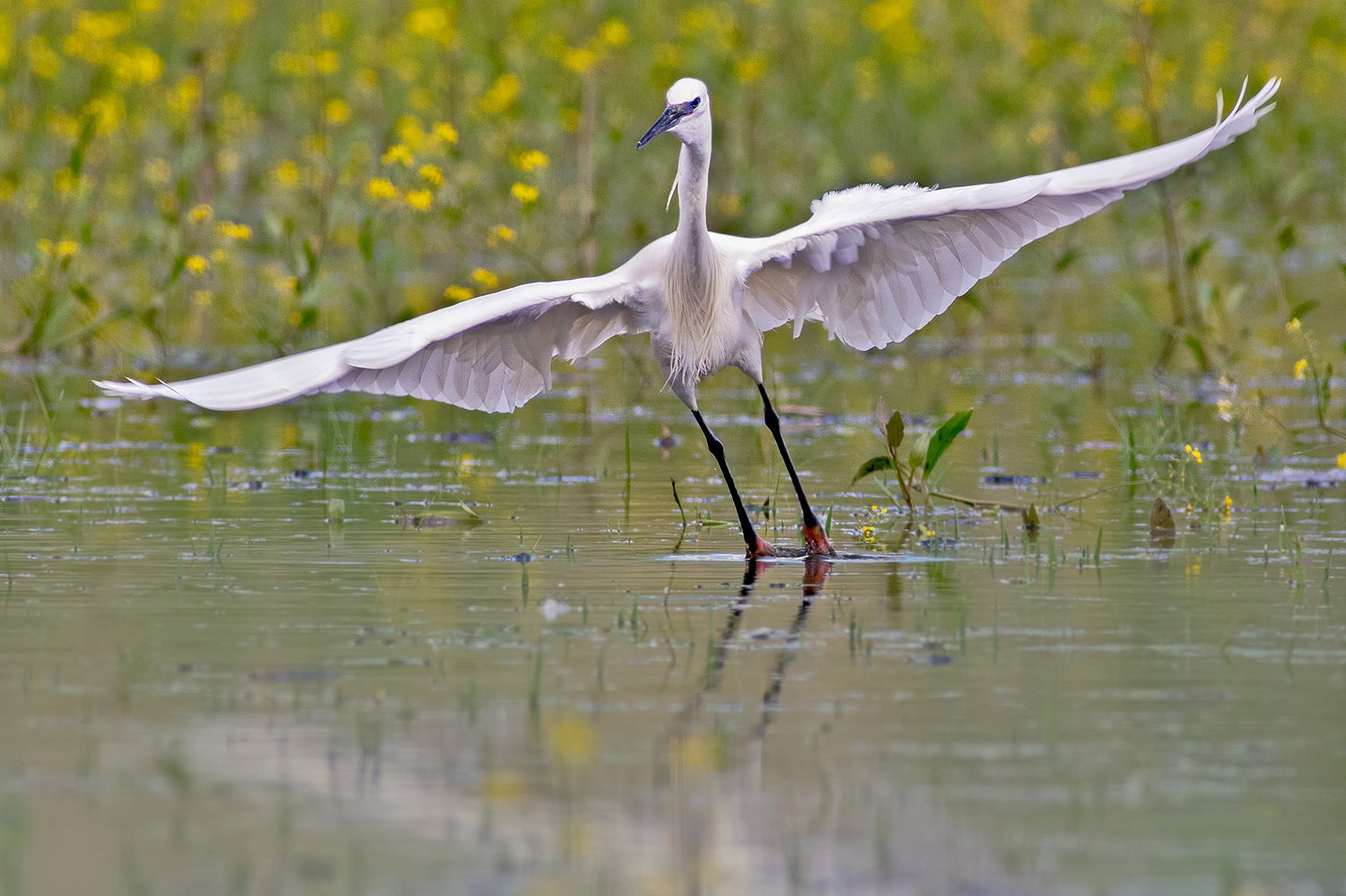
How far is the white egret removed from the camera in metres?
7.93

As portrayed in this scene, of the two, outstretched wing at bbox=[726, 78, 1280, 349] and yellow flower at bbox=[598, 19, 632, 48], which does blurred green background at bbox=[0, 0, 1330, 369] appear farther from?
outstretched wing at bbox=[726, 78, 1280, 349]

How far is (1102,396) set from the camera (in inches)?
507

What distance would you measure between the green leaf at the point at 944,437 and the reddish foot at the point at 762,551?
76cm

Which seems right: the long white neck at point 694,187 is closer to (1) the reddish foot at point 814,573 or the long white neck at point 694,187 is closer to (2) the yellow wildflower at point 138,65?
(1) the reddish foot at point 814,573

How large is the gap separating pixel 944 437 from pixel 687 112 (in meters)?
1.50

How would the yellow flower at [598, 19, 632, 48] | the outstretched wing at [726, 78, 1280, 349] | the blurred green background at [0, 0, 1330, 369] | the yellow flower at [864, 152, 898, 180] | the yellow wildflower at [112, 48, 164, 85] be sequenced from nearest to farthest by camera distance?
1. the outstretched wing at [726, 78, 1280, 349]
2. the blurred green background at [0, 0, 1330, 369]
3. the yellow flower at [598, 19, 632, 48]
4. the yellow wildflower at [112, 48, 164, 85]
5. the yellow flower at [864, 152, 898, 180]

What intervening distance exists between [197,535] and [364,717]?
311cm

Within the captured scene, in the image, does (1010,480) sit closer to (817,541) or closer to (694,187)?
(817,541)

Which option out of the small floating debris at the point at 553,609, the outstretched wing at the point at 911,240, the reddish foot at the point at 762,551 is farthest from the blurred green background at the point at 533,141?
the small floating debris at the point at 553,609

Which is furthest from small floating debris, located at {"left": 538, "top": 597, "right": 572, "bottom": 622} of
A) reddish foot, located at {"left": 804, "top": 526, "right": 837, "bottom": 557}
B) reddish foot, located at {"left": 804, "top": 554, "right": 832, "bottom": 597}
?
reddish foot, located at {"left": 804, "top": 526, "right": 837, "bottom": 557}

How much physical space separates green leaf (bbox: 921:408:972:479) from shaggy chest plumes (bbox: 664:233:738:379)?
0.87 m

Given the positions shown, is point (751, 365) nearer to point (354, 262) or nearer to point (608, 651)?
point (608, 651)

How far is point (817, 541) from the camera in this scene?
27.3 feet

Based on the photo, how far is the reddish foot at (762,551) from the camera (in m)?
8.23
